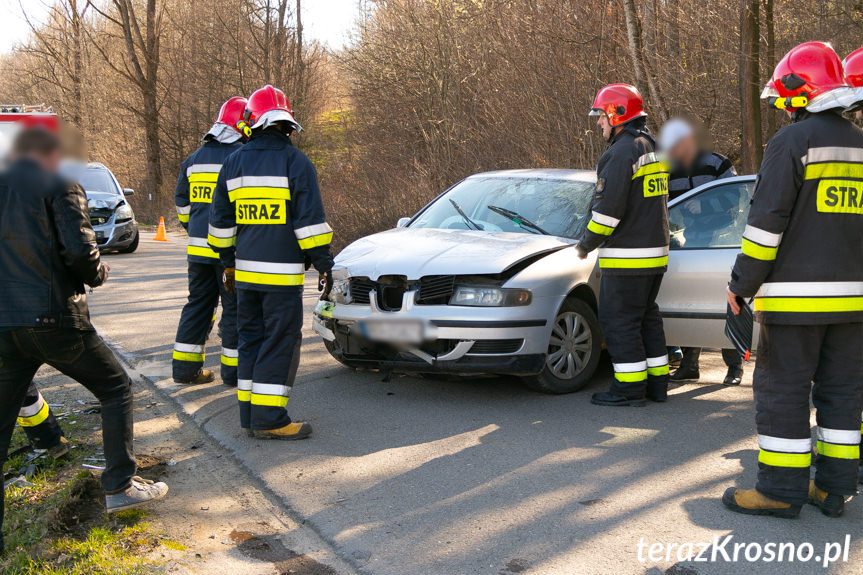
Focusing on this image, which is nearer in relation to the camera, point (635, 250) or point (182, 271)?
point (635, 250)

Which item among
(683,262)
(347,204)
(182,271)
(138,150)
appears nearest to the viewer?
(683,262)

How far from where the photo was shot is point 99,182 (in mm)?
15898

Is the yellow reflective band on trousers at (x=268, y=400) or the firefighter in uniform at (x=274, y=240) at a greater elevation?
the firefighter in uniform at (x=274, y=240)

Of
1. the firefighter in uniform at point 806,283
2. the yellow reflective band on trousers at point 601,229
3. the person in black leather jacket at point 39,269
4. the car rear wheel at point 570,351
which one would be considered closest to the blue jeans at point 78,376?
the person in black leather jacket at point 39,269

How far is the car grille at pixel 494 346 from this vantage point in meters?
5.48

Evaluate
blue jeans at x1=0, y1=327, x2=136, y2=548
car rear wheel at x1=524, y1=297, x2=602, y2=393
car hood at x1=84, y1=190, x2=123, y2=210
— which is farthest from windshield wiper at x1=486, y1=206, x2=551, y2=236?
car hood at x1=84, y1=190, x2=123, y2=210

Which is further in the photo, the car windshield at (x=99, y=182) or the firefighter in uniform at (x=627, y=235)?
the car windshield at (x=99, y=182)

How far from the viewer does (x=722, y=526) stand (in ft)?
12.3

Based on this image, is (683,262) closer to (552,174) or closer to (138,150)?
(552,174)

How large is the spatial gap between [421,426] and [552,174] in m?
2.80

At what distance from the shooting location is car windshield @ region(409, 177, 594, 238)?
6.47 metres

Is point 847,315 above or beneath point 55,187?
beneath

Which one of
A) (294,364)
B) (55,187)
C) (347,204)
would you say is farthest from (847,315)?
(347,204)

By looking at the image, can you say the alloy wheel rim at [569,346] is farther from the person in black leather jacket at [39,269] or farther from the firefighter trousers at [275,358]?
the person in black leather jacket at [39,269]
